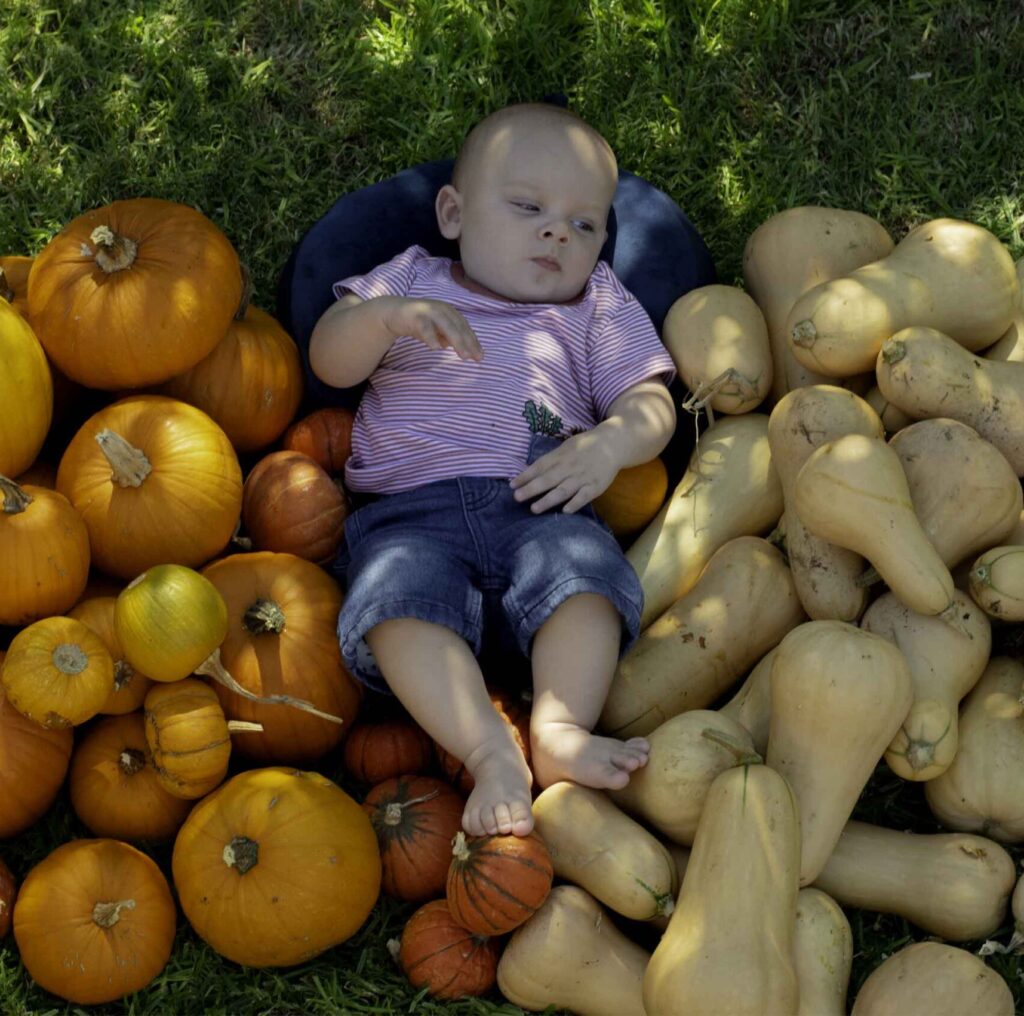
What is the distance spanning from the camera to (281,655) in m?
3.15

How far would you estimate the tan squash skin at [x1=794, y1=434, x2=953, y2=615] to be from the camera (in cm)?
292

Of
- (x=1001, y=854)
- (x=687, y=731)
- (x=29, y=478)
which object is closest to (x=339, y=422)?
(x=29, y=478)

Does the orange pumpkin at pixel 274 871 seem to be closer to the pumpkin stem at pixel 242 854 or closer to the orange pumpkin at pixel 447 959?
the pumpkin stem at pixel 242 854

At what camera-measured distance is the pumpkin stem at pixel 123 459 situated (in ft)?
9.83

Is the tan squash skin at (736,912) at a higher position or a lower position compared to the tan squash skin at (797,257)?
lower

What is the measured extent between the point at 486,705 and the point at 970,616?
111 cm

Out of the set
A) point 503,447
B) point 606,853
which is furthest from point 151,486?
point 606,853

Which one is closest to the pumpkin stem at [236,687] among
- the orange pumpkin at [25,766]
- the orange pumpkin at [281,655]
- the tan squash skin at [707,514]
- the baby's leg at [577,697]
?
the orange pumpkin at [281,655]

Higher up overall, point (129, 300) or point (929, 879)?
point (129, 300)

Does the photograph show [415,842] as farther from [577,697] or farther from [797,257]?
[797,257]

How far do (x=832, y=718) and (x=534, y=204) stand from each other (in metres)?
1.60

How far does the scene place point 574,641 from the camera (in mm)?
3104

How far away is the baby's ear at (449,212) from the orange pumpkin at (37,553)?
1.36 m

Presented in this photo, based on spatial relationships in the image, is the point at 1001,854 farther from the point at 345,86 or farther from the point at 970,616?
the point at 345,86
